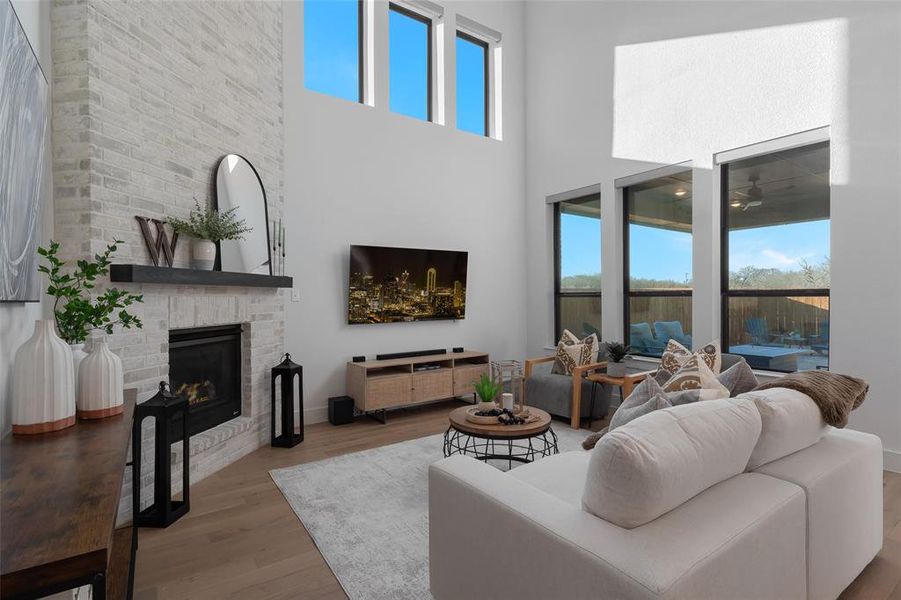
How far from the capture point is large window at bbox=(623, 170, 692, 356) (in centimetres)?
462

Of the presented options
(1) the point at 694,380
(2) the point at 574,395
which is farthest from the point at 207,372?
(1) the point at 694,380

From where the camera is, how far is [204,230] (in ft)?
10.4

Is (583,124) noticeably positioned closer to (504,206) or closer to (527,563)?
(504,206)

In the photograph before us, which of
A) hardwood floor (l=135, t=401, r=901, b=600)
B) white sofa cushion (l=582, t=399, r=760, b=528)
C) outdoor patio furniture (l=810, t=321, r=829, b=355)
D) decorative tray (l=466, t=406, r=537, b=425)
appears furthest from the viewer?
outdoor patio furniture (l=810, t=321, r=829, b=355)

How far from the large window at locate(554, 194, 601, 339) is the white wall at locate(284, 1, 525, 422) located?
50 centimetres

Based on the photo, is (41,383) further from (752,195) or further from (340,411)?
(752,195)

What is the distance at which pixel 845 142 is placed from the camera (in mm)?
3400

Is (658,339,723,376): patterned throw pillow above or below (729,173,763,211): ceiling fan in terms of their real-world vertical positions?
below

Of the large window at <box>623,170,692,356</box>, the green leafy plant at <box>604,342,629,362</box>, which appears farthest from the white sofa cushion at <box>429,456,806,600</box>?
the large window at <box>623,170,692,356</box>

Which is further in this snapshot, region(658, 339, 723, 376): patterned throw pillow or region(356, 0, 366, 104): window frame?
region(356, 0, 366, 104): window frame

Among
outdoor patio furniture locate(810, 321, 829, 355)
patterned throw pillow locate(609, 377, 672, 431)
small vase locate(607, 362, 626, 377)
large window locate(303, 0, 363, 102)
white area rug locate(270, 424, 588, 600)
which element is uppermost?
large window locate(303, 0, 363, 102)

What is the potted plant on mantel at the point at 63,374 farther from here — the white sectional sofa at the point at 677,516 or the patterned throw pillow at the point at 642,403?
the patterned throw pillow at the point at 642,403

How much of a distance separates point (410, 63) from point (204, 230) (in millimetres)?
3444

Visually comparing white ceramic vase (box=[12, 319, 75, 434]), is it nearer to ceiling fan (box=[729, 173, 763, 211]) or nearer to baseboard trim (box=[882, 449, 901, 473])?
baseboard trim (box=[882, 449, 901, 473])
